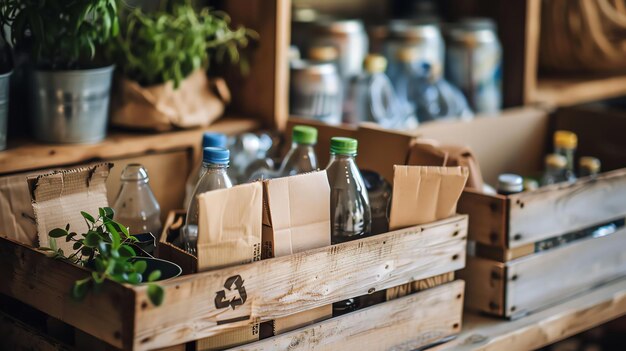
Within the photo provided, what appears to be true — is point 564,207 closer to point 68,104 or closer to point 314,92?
point 314,92

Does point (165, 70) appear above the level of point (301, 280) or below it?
above

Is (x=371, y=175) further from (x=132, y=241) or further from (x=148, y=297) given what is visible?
(x=148, y=297)

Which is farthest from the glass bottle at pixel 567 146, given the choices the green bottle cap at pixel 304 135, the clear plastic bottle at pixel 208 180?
the clear plastic bottle at pixel 208 180

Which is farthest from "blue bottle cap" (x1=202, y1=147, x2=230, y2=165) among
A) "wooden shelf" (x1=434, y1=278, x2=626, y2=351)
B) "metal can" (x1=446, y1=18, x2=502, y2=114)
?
"metal can" (x1=446, y1=18, x2=502, y2=114)

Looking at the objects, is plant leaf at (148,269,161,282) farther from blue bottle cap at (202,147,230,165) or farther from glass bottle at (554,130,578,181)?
glass bottle at (554,130,578,181)

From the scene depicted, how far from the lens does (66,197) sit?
122 cm

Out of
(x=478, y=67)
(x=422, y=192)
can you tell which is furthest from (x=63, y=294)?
(x=478, y=67)

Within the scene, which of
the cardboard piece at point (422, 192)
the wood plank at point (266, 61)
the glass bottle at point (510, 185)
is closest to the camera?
the cardboard piece at point (422, 192)

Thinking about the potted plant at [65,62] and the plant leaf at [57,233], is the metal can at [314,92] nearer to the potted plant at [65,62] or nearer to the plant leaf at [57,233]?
the potted plant at [65,62]

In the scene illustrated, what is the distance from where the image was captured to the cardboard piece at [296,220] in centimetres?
117

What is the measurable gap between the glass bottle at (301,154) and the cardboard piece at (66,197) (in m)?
0.34

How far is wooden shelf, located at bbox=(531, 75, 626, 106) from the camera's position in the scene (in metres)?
2.30

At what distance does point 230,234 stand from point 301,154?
1.22ft

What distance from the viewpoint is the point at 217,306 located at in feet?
3.60
